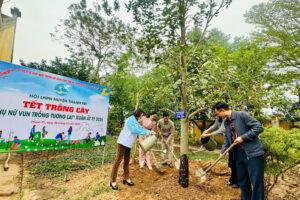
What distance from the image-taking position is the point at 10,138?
3.09 metres

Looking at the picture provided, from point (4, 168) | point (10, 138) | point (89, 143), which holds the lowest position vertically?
point (4, 168)

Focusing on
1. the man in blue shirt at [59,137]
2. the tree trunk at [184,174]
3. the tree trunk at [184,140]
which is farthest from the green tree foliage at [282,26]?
the man in blue shirt at [59,137]

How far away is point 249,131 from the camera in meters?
2.27

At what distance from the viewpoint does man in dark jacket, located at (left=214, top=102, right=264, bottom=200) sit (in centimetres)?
224

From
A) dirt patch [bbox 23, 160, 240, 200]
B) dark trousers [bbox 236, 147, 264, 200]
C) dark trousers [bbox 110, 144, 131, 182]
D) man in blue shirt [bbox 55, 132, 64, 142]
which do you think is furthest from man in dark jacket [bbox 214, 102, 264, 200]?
man in blue shirt [bbox 55, 132, 64, 142]

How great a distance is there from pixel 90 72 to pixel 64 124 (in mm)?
6127

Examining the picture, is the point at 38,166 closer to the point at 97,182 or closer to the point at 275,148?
the point at 97,182

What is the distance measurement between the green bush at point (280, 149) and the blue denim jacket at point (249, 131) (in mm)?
209

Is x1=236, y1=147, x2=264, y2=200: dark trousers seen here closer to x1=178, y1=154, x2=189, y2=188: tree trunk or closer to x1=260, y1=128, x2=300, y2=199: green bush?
x1=260, y1=128, x2=300, y2=199: green bush

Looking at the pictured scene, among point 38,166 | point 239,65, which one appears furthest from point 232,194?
point 38,166

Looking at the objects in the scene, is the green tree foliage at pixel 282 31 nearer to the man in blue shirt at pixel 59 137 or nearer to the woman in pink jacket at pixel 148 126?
the woman in pink jacket at pixel 148 126

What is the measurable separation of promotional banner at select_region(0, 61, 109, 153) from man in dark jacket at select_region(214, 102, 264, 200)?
11.1ft

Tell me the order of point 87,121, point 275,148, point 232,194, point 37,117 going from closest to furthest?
point 275,148
point 232,194
point 37,117
point 87,121

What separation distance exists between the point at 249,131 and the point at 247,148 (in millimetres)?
283
